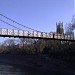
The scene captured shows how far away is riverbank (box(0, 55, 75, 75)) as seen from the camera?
68.3m

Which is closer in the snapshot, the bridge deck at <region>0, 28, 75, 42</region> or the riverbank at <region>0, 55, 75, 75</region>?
the bridge deck at <region>0, 28, 75, 42</region>

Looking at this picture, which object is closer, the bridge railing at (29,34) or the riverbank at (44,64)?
the bridge railing at (29,34)

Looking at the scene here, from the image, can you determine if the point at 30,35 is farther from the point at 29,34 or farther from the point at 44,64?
the point at 44,64

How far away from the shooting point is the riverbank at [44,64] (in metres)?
68.3

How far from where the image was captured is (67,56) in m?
73.6

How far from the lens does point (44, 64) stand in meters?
80.0

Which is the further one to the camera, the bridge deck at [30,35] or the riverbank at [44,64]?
the riverbank at [44,64]

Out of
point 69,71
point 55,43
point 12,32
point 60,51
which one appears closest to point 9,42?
point 55,43

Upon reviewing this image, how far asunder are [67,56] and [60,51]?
4225 millimetres

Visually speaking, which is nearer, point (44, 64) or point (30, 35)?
point (30, 35)

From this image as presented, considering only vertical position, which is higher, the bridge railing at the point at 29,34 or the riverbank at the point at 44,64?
the bridge railing at the point at 29,34

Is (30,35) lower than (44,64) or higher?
higher

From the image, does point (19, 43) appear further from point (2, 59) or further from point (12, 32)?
point (12, 32)

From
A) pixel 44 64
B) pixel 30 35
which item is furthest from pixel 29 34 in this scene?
pixel 44 64
